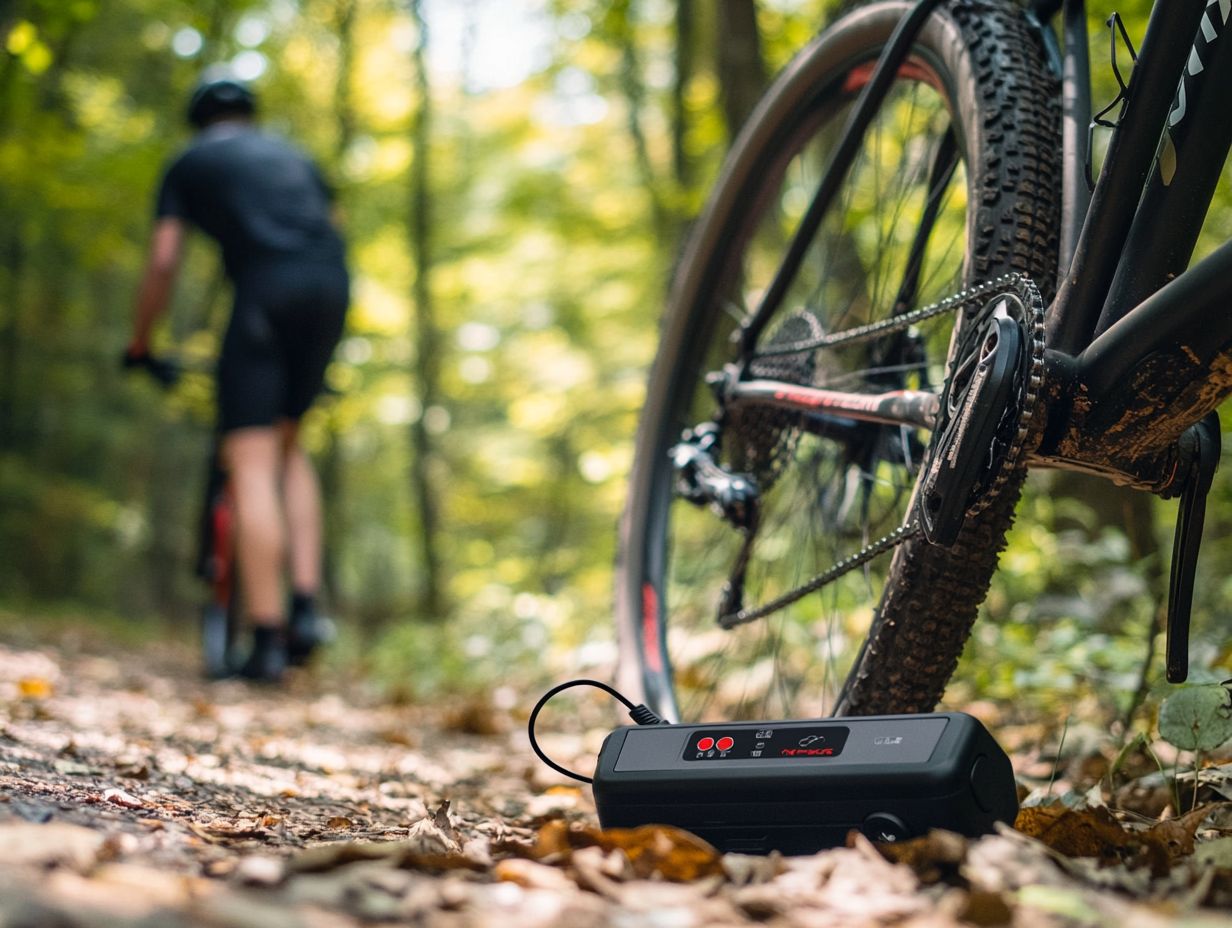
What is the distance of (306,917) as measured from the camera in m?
0.71

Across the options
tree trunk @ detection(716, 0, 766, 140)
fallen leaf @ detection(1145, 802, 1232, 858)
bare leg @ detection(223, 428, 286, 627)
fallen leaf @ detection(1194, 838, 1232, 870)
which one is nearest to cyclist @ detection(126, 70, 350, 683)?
bare leg @ detection(223, 428, 286, 627)

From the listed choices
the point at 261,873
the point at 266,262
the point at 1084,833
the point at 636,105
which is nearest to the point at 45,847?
the point at 261,873

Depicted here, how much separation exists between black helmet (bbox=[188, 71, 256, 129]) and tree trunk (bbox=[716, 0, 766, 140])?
67.9 inches

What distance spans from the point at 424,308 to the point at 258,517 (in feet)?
17.9

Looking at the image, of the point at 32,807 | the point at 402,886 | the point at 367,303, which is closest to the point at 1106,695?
the point at 402,886

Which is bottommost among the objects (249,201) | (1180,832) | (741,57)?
(1180,832)

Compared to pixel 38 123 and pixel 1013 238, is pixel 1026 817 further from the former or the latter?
pixel 38 123

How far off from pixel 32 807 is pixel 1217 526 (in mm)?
3423

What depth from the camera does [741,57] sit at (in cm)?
405

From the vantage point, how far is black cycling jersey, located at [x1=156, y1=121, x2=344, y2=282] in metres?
3.68

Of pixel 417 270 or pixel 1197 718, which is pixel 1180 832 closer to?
pixel 1197 718

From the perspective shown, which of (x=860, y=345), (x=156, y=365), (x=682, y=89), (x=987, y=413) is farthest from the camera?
(x=682, y=89)

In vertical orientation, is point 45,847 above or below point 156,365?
below

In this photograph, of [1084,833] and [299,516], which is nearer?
[1084,833]
